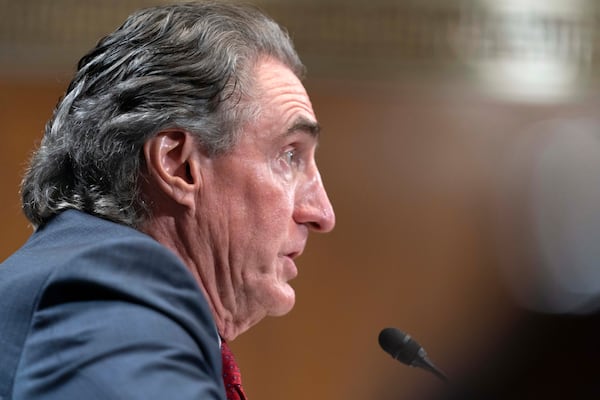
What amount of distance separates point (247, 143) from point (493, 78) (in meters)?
2.80

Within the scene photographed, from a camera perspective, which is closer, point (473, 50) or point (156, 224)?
point (156, 224)

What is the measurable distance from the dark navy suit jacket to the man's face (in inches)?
14.6

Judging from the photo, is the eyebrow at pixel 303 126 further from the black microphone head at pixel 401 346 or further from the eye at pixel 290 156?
the black microphone head at pixel 401 346

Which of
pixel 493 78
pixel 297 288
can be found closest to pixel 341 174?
pixel 297 288

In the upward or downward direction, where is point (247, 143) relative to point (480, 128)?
upward

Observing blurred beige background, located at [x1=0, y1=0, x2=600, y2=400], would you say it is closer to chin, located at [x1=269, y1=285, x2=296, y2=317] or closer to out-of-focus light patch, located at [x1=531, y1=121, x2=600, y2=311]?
out-of-focus light patch, located at [x1=531, y1=121, x2=600, y2=311]

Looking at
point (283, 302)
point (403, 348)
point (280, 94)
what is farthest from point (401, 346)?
point (280, 94)

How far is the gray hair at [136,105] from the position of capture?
1420 millimetres

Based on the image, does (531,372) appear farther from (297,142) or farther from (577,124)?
(577,124)

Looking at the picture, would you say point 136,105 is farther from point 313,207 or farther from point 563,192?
point 563,192

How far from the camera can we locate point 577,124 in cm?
415

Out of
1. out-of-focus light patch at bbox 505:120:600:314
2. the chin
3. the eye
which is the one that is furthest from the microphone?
out-of-focus light patch at bbox 505:120:600:314

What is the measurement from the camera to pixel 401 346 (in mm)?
1586

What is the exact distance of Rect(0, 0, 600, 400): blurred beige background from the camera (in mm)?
3805
